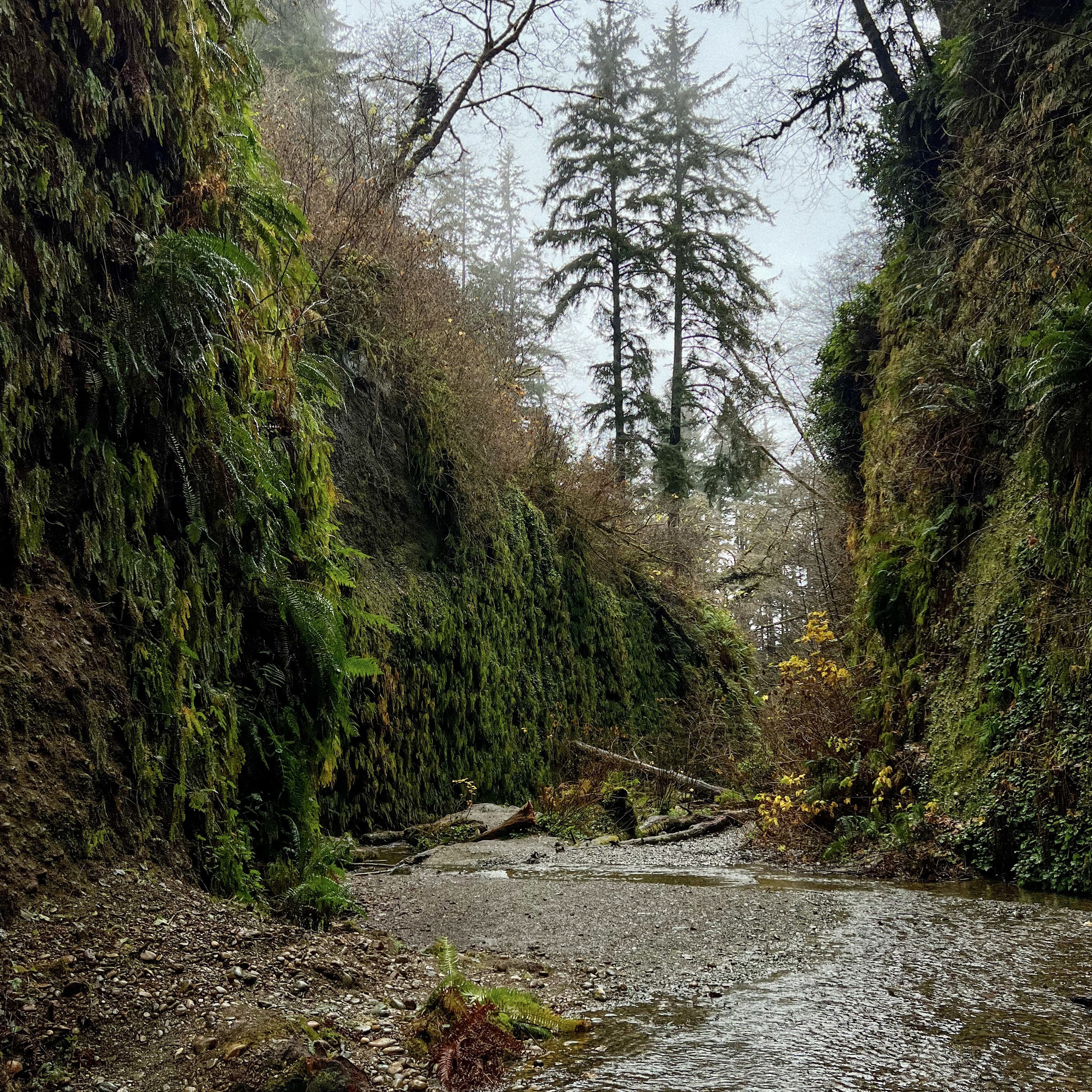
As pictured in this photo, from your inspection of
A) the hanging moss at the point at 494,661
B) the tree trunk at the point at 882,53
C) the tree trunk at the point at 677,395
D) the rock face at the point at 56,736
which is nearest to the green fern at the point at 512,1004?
the rock face at the point at 56,736

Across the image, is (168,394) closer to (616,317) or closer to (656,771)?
(656,771)

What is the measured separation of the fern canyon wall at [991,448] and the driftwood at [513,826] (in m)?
3.66

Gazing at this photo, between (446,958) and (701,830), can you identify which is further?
(701,830)

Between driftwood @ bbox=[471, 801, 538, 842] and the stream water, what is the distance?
469cm

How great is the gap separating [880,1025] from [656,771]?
831cm

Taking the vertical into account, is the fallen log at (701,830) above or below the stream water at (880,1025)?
below

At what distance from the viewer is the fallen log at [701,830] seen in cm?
824

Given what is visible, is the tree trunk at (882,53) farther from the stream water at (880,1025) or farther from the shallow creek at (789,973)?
the stream water at (880,1025)

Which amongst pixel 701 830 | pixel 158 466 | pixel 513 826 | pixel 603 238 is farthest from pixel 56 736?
pixel 603 238

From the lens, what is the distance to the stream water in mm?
2246

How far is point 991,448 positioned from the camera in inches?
270

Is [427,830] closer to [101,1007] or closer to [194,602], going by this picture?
[194,602]

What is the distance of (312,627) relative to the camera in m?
4.20

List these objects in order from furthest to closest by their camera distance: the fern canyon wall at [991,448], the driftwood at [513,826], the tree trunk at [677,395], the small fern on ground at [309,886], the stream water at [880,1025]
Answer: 1. the tree trunk at [677,395]
2. the driftwood at [513,826]
3. the fern canyon wall at [991,448]
4. the small fern on ground at [309,886]
5. the stream water at [880,1025]
